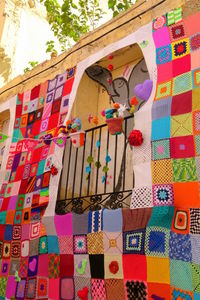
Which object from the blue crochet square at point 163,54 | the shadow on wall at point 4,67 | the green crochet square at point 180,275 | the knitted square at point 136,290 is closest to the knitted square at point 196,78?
the blue crochet square at point 163,54

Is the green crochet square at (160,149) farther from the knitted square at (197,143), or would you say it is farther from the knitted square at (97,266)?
the knitted square at (97,266)

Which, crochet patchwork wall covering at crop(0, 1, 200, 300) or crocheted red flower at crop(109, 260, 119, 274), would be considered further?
crocheted red flower at crop(109, 260, 119, 274)

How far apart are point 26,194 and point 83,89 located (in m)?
1.72

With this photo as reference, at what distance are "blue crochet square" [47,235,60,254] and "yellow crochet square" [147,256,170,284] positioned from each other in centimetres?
114

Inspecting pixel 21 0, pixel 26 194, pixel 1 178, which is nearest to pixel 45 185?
pixel 26 194

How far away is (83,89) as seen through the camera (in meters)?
4.62

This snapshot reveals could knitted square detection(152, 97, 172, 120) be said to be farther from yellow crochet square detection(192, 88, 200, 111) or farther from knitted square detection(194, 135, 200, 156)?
knitted square detection(194, 135, 200, 156)

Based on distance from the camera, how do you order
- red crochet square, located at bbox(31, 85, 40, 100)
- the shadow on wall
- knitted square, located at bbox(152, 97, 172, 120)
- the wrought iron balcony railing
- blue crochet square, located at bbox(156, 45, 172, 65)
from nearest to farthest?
knitted square, located at bbox(152, 97, 172, 120)
blue crochet square, located at bbox(156, 45, 172, 65)
the wrought iron balcony railing
red crochet square, located at bbox(31, 85, 40, 100)
the shadow on wall

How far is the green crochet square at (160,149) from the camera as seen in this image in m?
2.70

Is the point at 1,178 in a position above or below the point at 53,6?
below

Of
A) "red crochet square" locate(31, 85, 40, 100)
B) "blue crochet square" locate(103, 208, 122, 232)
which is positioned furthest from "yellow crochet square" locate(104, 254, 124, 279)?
"red crochet square" locate(31, 85, 40, 100)

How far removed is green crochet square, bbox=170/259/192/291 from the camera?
227 cm

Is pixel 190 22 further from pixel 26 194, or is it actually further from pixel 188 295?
pixel 26 194

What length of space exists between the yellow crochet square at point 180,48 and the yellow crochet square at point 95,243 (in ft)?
5.93
